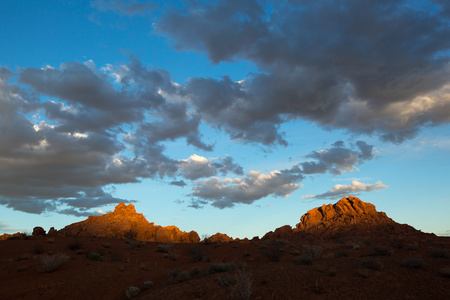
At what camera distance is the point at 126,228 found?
63.3 m

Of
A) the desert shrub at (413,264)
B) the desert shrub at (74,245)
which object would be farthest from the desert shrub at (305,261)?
the desert shrub at (74,245)

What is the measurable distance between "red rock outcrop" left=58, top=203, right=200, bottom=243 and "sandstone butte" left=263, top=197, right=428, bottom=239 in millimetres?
24805

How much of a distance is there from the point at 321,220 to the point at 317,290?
188 feet

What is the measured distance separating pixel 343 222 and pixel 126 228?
49319 millimetres

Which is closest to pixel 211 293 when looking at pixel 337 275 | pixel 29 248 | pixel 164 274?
pixel 337 275

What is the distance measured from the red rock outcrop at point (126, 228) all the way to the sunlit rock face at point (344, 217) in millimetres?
29295

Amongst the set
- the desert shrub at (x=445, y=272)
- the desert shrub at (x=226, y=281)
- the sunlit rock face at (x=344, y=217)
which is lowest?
the desert shrub at (x=226, y=281)

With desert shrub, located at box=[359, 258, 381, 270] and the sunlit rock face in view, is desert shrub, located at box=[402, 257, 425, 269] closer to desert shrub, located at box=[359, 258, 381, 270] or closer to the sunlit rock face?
desert shrub, located at box=[359, 258, 381, 270]

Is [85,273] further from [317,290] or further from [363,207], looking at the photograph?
[363,207]

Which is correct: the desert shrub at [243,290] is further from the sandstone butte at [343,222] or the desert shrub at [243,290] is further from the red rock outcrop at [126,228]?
the red rock outcrop at [126,228]

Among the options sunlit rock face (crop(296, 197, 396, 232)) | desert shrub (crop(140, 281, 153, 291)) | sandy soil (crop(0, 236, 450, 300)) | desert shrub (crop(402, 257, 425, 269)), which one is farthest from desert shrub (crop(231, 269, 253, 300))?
sunlit rock face (crop(296, 197, 396, 232))

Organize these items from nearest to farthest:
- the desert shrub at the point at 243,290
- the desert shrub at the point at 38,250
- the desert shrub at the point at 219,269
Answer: the desert shrub at the point at 243,290
the desert shrub at the point at 219,269
the desert shrub at the point at 38,250

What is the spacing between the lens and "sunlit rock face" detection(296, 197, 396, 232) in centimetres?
5481

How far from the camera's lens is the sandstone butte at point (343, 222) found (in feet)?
167
